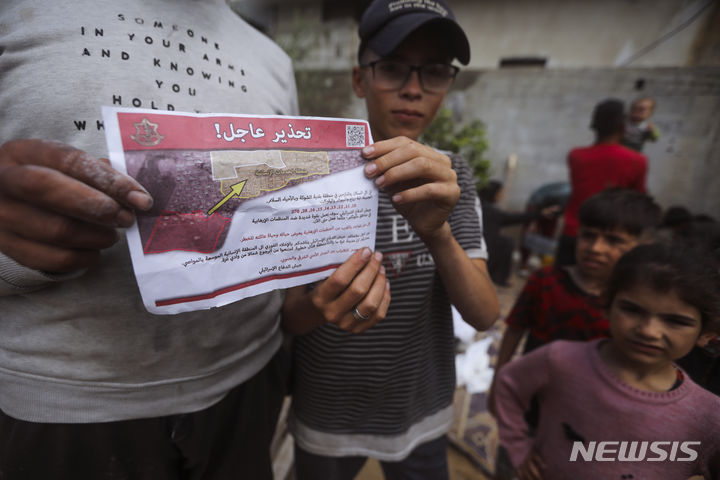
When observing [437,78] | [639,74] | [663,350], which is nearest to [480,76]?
[639,74]

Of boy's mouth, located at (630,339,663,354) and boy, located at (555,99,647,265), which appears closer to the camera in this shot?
boy's mouth, located at (630,339,663,354)

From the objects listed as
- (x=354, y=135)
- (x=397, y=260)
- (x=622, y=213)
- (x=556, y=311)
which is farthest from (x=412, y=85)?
(x=622, y=213)

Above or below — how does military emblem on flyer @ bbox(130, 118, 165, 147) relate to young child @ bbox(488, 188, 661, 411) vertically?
above

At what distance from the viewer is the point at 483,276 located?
84cm

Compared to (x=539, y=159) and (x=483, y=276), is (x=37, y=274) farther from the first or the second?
(x=539, y=159)

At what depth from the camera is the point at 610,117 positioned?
223cm

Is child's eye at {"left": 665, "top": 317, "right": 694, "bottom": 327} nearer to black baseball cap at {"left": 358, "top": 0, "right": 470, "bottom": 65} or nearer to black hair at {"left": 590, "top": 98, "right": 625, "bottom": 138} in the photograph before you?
black baseball cap at {"left": 358, "top": 0, "right": 470, "bottom": 65}

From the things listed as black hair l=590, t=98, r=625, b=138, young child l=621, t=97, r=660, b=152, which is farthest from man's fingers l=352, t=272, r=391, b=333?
young child l=621, t=97, r=660, b=152

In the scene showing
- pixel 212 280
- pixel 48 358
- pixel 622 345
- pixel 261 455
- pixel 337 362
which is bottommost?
pixel 261 455

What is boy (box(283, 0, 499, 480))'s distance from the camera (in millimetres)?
820

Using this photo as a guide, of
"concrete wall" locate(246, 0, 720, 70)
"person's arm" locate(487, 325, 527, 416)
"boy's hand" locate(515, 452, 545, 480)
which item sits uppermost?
"concrete wall" locate(246, 0, 720, 70)

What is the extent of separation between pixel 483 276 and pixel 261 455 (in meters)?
0.82

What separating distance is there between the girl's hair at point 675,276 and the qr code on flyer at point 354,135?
727mm

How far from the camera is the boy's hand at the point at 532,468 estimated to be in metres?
0.85
